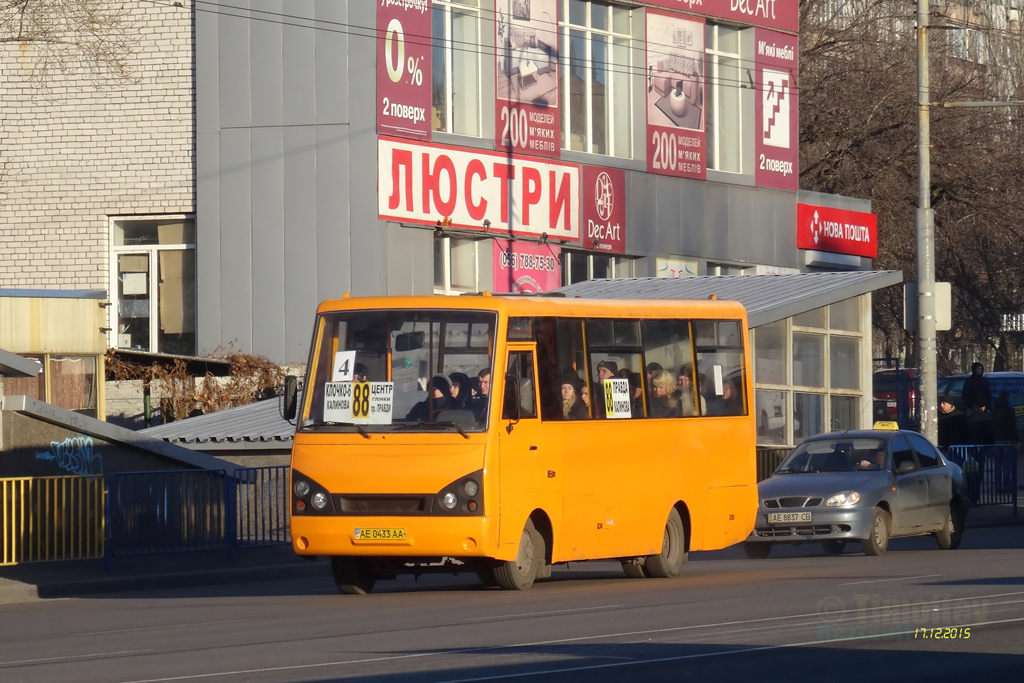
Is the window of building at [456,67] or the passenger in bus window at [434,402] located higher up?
the window of building at [456,67]

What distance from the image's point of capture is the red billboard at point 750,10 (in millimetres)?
37562

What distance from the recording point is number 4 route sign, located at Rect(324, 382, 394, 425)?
49.2 ft

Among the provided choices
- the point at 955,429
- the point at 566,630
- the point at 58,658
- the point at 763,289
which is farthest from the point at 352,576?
the point at 955,429

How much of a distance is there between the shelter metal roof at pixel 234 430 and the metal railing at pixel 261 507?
1788mm

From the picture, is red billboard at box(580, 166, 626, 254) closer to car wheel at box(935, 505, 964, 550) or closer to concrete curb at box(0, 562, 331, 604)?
car wheel at box(935, 505, 964, 550)

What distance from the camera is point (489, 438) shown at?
14719mm

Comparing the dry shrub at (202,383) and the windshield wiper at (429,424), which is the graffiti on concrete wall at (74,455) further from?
the dry shrub at (202,383)

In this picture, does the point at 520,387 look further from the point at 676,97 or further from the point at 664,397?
the point at 676,97

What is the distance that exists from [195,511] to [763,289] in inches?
496

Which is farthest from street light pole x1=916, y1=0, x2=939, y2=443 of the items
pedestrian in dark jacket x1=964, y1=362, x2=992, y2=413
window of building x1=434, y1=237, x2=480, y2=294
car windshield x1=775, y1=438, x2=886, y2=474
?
window of building x1=434, y1=237, x2=480, y2=294

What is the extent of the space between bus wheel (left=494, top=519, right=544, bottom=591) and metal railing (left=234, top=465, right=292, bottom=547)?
5.67 metres

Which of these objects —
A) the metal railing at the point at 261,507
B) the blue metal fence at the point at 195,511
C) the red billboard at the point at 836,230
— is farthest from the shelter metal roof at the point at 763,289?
the red billboard at the point at 836,230

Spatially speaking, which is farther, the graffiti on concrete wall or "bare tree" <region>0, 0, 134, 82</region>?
"bare tree" <region>0, 0, 134, 82</region>

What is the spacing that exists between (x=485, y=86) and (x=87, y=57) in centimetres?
754
